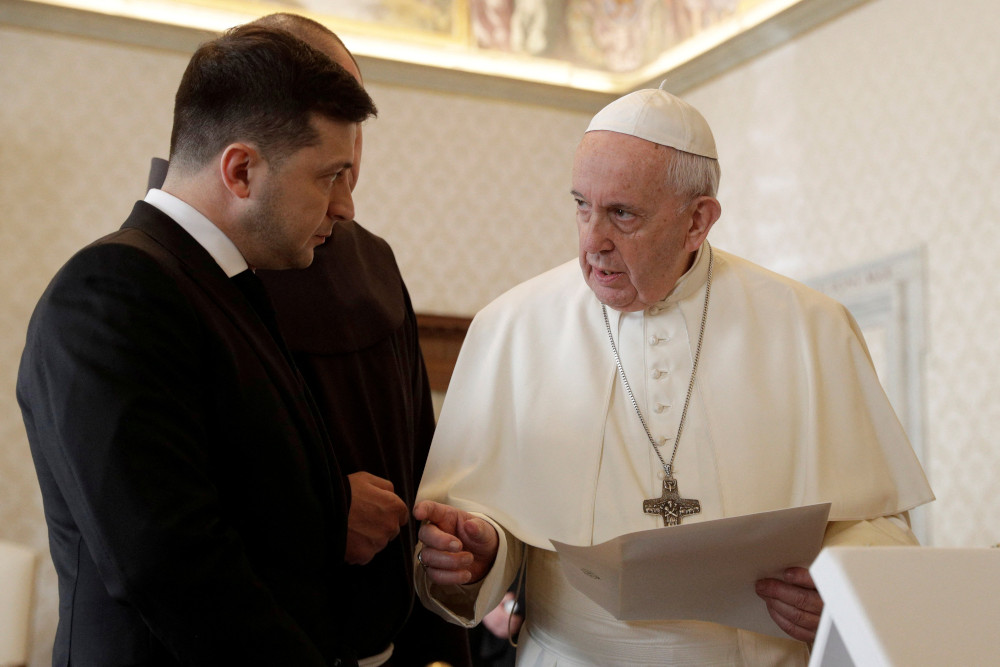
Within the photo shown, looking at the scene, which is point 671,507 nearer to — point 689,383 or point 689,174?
point 689,383

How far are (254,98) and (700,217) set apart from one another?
1.29 m

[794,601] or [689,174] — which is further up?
[689,174]

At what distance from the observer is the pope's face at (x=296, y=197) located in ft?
5.99

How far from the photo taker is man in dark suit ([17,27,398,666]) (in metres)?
1.49

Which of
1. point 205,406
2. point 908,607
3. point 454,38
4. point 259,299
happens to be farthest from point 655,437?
point 454,38

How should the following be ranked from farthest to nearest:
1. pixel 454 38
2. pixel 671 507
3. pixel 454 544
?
pixel 454 38
pixel 671 507
pixel 454 544

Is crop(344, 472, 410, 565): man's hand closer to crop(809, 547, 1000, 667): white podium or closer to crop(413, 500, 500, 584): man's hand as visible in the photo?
crop(413, 500, 500, 584): man's hand

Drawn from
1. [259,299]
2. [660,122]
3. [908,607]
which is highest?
[660,122]

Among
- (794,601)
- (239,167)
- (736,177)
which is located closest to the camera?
(239,167)

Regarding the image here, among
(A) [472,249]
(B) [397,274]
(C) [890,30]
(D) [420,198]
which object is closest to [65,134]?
(D) [420,198]

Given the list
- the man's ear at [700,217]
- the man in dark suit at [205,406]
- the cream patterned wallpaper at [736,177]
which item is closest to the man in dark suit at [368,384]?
the man in dark suit at [205,406]

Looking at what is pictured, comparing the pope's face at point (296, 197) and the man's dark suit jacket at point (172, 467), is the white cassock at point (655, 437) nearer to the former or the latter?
the man's dark suit jacket at point (172, 467)

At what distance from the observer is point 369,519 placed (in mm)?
1976

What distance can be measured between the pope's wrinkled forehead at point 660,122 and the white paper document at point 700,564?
1.12 metres
